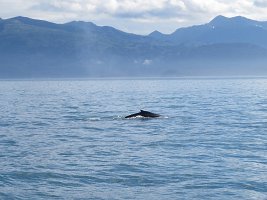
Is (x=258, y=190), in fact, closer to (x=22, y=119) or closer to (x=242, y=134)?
(x=242, y=134)

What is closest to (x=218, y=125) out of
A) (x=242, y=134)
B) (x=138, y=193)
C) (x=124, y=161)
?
(x=242, y=134)

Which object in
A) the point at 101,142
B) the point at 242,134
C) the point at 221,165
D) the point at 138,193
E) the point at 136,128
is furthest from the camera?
the point at 136,128

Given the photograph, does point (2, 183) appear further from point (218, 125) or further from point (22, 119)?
point (22, 119)

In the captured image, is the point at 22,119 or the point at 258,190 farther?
the point at 22,119

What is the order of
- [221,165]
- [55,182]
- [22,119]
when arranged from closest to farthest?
[55,182] < [221,165] < [22,119]

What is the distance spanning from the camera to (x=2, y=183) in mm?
23219

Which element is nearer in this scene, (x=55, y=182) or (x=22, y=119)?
(x=55, y=182)

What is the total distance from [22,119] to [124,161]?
95.4 feet

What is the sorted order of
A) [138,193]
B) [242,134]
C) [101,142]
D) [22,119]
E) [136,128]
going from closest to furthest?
1. [138,193]
2. [101,142]
3. [242,134]
4. [136,128]
5. [22,119]

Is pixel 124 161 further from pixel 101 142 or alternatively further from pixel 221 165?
pixel 101 142

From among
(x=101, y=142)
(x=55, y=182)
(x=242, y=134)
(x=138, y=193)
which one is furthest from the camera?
(x=242, y=134)

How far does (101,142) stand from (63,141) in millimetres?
2633

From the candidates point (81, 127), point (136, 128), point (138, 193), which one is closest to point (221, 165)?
point (138, 193)

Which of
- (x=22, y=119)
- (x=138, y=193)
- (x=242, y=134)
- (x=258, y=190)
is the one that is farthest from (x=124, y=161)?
(x=22, y=119)
